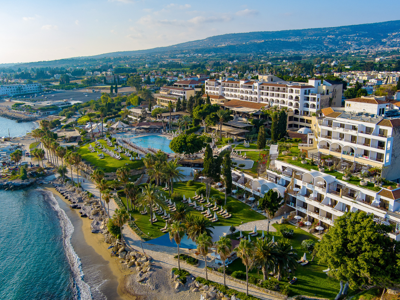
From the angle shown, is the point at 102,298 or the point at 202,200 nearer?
the point at 102,298

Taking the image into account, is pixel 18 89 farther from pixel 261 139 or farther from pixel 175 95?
pixel 261 139

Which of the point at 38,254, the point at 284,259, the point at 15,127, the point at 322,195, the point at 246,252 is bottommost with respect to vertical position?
the point at 38,254

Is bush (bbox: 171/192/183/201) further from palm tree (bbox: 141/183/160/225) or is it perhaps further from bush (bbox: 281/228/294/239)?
bush (bbox: 281/228/294/239)

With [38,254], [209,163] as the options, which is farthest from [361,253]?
[38,254]

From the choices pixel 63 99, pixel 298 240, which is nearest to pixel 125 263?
pixel 298 240

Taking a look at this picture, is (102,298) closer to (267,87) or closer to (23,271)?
(23,271)

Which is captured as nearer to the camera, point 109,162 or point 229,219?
point 229,219

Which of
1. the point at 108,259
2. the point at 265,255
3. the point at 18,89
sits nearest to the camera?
the point at 265,255
